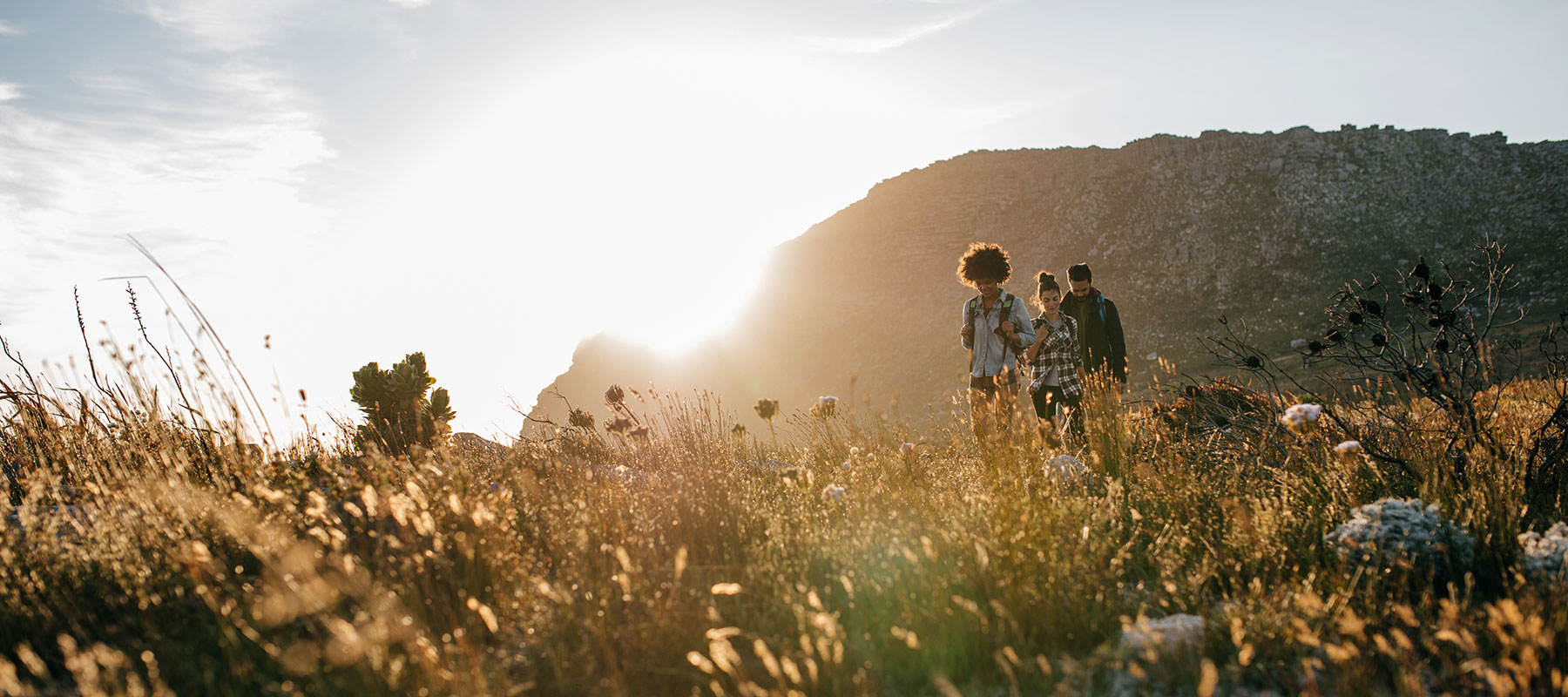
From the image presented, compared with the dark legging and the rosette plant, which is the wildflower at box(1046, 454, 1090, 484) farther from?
the rosette plant

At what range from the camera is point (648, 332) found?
75188mm

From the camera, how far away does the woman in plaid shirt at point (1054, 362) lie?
20.8 feet

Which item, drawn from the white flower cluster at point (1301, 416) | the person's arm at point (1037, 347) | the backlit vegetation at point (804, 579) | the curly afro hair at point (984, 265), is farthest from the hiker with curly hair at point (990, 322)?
the white flower cluster at point (1301, 416)

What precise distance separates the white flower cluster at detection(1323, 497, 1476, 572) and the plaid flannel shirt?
139 inches

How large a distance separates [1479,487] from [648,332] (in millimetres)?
74031

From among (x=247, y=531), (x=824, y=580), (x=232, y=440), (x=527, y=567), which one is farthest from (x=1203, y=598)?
(x=232, y=440)

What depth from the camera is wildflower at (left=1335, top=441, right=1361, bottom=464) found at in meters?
3.23

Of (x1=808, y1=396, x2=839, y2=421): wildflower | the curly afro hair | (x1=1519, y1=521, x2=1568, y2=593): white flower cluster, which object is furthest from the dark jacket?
(x1=1519, y1=521, x2=1568, y2=593): white flower cluster

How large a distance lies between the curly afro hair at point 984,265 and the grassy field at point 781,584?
262 centimetres

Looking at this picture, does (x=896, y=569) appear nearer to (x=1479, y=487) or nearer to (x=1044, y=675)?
(x=1044, y=675)

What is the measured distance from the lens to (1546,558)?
245 cm

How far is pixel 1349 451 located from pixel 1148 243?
55505 millimetres

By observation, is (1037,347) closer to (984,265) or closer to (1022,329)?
(1022,329)

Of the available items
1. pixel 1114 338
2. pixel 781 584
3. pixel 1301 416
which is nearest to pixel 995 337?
pixel 1114 338
